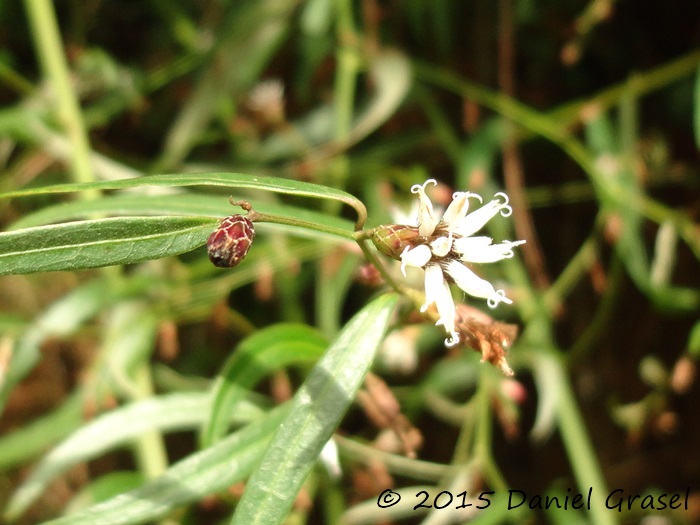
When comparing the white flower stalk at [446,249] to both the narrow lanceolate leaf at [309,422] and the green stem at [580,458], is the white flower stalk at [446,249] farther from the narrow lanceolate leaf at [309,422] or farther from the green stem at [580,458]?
the green stem at [580,458]

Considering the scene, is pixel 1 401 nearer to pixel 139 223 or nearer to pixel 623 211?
pixel 139 223

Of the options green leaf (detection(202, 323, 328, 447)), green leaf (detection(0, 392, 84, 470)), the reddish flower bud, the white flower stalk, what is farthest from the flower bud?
green leaf (detection(0, 392, 84, 470))

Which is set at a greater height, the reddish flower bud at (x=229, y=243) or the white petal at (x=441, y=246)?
the reddish flower bud at (x=229, y=243)

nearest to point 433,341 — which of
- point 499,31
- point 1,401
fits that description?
point 499,31

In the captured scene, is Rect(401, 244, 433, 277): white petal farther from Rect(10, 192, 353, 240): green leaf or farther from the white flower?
Rect(10, 192, 353, 240): green leaf

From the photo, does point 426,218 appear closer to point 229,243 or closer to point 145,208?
point 229,243

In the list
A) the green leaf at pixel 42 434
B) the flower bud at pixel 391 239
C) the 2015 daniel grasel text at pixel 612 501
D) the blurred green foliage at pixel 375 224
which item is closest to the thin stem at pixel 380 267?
the flower bud at pixel 391 239
